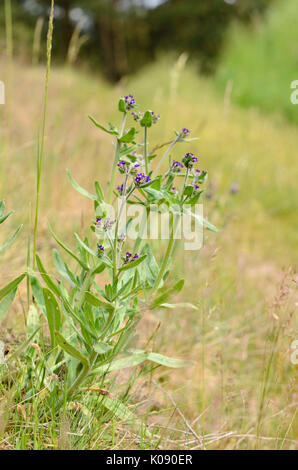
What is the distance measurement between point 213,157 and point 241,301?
2990 mm

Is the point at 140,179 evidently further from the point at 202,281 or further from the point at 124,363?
the point at 202,281

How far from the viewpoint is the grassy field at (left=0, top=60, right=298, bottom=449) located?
1146 mm

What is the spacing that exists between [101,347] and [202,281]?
39.7 inches

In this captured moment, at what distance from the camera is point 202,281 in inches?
75.5

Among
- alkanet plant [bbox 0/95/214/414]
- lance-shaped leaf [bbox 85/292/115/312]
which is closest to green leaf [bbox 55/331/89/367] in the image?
alkanet plant [bbox 0/95/214/414]

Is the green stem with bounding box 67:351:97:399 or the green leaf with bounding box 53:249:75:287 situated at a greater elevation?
the green leaf with bounding box 53:249:75:287

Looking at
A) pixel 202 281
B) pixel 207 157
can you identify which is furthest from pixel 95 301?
pixel 207 157

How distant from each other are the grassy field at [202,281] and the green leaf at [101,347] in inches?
5.6

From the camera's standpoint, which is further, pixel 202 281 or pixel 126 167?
pixel 202 281

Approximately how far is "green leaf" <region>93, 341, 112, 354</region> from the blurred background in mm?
231

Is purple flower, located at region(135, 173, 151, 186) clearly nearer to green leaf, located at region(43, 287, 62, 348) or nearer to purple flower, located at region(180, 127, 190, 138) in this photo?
purple flower, located at region(180, 127, 190, 138)

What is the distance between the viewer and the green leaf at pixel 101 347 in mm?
948
